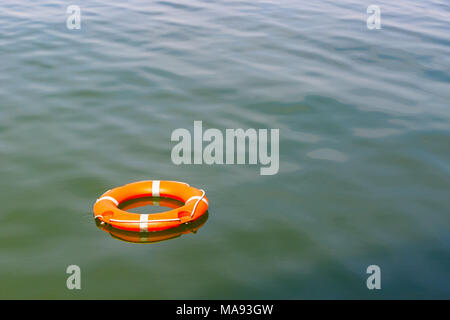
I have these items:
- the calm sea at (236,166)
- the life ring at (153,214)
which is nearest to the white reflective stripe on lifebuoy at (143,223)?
the life ring at (153,214)

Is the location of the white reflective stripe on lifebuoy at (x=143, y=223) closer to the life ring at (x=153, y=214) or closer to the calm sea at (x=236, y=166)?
the life ring at (x=153, y=214)

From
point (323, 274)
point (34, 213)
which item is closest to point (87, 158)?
point (34, 213)

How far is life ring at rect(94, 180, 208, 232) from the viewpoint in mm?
4367

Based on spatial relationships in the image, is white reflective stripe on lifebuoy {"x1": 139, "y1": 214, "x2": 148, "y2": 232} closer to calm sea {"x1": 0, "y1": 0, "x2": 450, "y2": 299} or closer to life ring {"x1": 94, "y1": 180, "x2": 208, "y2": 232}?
life ring {"x1": 94, "y1": 180, "x2": 208, "y2": 232}

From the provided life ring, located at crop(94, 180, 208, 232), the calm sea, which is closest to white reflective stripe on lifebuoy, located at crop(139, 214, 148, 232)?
life ring, located at crop(94, 180, 208, 232)

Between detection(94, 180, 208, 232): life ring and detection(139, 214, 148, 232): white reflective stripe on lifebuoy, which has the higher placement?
detection(94, 180, 208, 232): life ring

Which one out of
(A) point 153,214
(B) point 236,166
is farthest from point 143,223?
(B) point 236,166

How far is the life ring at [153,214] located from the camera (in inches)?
172

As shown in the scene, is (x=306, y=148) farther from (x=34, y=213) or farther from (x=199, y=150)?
(x=34, y=213)

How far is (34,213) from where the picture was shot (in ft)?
15.1

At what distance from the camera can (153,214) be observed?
14.6 feet

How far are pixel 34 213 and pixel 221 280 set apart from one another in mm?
1820

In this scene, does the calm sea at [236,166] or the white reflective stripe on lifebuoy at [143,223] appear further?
the white reflective stripe on lifebuoy at [143,223]

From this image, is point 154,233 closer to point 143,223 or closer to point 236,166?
point 143,223
